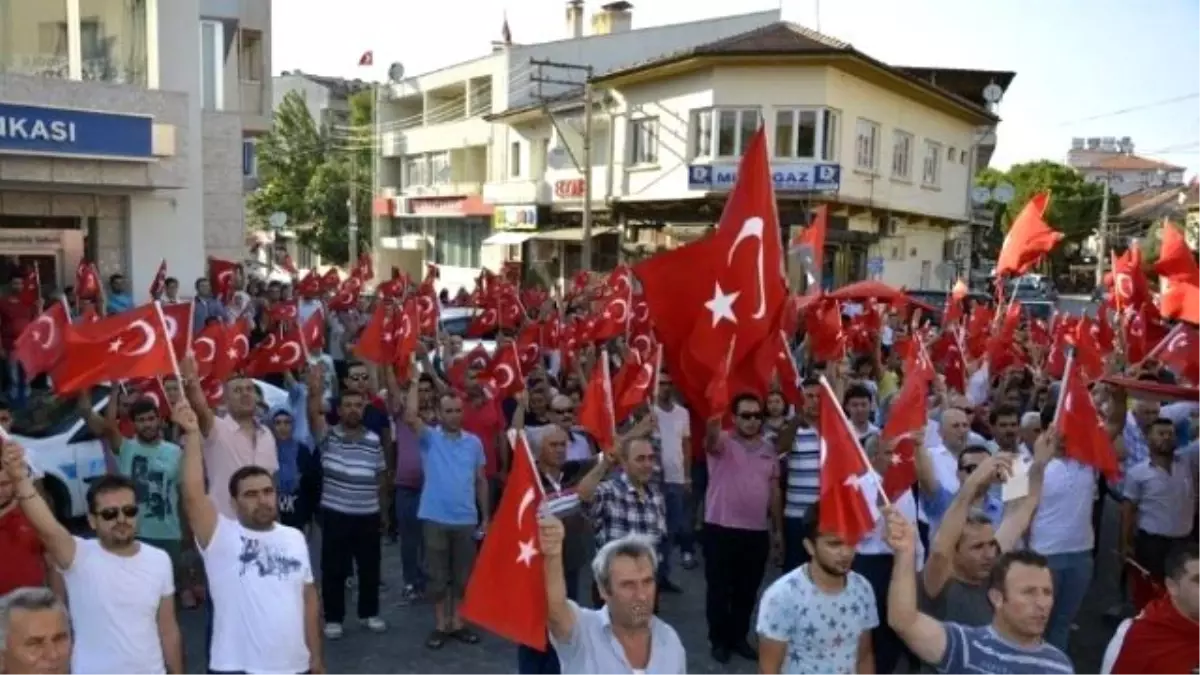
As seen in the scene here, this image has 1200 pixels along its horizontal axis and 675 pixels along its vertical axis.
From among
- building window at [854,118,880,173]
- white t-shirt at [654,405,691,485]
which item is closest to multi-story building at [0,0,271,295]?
white t-shirt at [654,405,691,485]

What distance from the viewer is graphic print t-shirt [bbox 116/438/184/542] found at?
6.29 m

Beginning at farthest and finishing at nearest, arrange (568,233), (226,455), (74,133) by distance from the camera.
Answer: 1. (568,233)
2. (74,133)
3. (226,455)

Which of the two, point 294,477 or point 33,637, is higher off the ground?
point 33,637

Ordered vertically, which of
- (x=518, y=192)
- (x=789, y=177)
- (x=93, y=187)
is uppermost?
(x=789, y=177)

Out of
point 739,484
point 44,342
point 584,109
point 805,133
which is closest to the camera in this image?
point 739,484

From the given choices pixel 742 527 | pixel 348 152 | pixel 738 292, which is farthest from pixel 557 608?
pixel 348 152

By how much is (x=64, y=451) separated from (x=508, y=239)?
95.6 ft

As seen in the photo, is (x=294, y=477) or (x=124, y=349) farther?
(x=294, y=477)

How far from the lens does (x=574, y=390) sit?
935 centimetres

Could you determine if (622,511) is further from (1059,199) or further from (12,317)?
(1059,199)

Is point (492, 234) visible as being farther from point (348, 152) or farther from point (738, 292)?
point (738, 292)

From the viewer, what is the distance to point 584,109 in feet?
107

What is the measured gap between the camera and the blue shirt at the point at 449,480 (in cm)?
662

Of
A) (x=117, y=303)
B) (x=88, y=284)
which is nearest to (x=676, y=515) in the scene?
(x=88, y=284)
